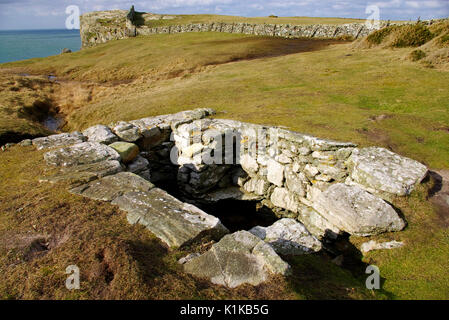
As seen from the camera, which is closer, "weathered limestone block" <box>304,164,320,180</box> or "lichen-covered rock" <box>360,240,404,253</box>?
"lichen-covered rock" <box>360,240,404,253</box>

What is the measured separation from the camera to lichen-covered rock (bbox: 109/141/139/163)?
39.8 feet

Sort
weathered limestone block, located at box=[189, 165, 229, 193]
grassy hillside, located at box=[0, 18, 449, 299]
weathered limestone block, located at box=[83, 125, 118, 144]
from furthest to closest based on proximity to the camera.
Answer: weathered limestone block, located at box=[189, 165, 229, 193] → weathered limestone block, located at box=[83, 125, 118, 144] → grassy hillside, located at box=[0, 18, 449, 299]

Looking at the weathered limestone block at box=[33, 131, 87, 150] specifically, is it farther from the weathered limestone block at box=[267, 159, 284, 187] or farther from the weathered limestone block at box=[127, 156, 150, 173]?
the weathered limestone block at box=[267, 159, 284, 187]

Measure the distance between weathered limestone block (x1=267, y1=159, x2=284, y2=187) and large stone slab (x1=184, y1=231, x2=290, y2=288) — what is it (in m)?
7.36

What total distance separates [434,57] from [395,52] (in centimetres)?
627

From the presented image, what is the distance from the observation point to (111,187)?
9.27m

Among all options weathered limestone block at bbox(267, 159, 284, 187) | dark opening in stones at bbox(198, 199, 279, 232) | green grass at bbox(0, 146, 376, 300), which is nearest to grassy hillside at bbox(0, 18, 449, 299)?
green grass at bbox(0, 146, 376, 300)

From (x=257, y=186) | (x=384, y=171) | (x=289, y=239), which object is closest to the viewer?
(x=289, y=239)

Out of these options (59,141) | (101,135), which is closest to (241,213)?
(101,135)

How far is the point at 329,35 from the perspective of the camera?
57906 millimetres

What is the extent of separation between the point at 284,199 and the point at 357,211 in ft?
15.9

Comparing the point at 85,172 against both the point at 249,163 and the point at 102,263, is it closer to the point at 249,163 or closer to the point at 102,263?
the point at 102,263

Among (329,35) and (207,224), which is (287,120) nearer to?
(207,224)

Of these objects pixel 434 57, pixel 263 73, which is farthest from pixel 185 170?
pixel 434 57
